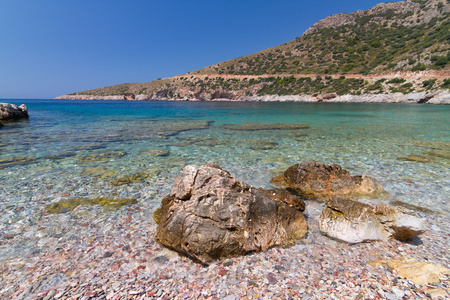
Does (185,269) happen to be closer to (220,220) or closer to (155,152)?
(220,220)

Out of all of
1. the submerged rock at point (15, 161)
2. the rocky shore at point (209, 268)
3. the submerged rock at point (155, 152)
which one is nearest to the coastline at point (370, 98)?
the submerged rock at point (155, 152)

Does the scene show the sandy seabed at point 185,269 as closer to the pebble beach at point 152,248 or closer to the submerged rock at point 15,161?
the pebble beach at point 152,248

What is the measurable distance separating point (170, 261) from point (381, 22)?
128 m

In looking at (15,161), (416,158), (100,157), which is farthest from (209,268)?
(416,158)

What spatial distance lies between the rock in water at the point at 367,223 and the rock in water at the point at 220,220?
0.56 m

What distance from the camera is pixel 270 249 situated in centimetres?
388

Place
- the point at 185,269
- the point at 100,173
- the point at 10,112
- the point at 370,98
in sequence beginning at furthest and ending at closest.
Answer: the point at 370,98
the point at 10,112
the point at 100,173
the point at 185,269

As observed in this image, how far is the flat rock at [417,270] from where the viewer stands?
3.02m

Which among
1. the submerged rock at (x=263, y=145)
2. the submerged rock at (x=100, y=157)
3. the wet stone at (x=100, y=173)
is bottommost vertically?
the submerged rock at (x=263, y=145)

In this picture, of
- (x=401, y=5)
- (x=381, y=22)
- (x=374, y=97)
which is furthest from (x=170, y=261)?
(x=401, y=5)

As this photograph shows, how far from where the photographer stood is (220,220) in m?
3.82

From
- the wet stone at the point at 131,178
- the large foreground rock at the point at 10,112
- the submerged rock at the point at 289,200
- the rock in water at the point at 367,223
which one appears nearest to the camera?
the rock in water at the point at 367,223

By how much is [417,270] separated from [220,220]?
115 inches

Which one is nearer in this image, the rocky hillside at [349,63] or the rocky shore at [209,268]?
the rocky shore at [209,268]
